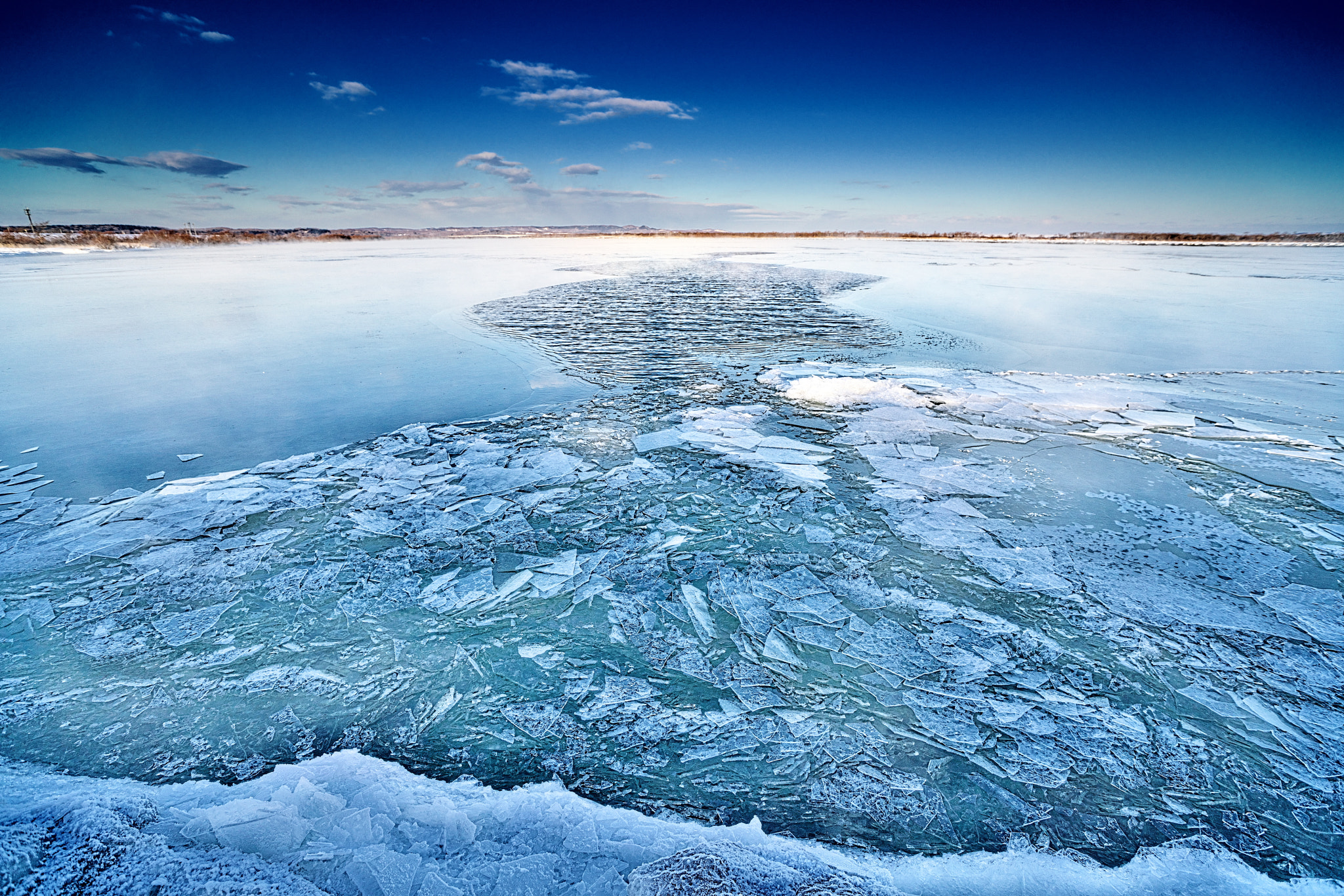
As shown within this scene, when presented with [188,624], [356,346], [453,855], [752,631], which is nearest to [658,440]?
[752,631]

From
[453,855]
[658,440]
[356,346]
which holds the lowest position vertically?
[453,855]

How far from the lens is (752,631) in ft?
7.94

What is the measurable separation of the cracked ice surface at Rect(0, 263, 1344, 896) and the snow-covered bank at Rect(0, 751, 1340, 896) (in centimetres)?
5

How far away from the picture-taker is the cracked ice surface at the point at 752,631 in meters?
1.77

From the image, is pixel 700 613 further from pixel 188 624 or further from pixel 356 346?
pixel 356 346

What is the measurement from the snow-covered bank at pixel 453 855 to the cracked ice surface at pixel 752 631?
0.18 feet

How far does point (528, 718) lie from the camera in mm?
2008

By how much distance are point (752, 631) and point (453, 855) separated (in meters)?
1.30

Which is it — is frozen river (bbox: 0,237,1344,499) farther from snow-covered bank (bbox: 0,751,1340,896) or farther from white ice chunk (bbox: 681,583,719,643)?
white ice chunk (bbox: 681,583,719,643)

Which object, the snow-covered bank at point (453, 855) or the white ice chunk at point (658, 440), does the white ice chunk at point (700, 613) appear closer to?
the snow-covered bank at point (453, 855)

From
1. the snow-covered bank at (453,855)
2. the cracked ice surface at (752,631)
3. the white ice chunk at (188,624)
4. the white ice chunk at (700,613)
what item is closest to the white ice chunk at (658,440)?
the cracked ice surface at (752,631)

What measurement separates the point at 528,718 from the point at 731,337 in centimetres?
688

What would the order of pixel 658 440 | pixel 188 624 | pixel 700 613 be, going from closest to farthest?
pixel 188 624 < pixel 700 613 < pixel 658 440

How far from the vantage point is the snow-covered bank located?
1456 millimetres
